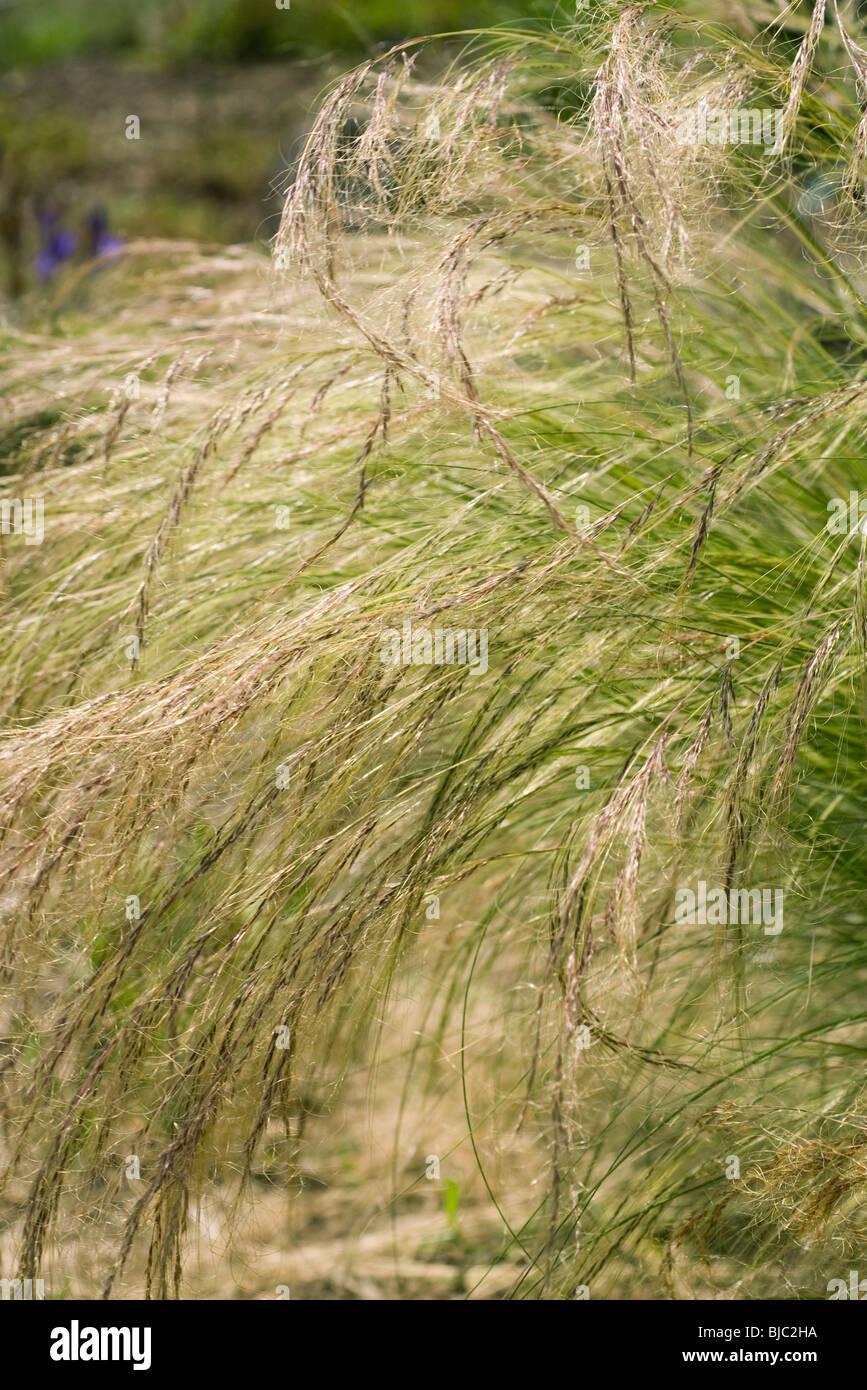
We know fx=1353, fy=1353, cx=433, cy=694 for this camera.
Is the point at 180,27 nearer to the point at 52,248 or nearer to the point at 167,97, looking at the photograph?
the point at 167,97

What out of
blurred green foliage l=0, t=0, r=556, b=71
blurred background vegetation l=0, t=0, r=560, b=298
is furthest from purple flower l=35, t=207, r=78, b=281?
blurred green foliage l=0, t=0, r=556, b=71

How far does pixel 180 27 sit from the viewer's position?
21.4 ft

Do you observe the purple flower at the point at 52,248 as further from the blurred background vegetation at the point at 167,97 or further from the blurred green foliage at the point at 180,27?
the blurred green foliage at the point at 180,27

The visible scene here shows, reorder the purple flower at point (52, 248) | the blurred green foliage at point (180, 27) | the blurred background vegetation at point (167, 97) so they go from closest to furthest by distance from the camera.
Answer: the purple flower at point (52, 248)
the blurred background vegetation at point (167, 97)
the blurred green foliage at point (180, 27)

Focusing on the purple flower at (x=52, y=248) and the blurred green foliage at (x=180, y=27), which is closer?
the purple flower at (x=52, y=248)

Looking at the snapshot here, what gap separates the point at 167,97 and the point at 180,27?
0.48 metres

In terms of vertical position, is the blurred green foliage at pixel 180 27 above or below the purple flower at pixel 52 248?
above

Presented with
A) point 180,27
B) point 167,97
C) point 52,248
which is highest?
point 180,27

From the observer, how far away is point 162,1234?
3.94 ft

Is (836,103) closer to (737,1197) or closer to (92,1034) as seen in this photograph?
(737,1197)

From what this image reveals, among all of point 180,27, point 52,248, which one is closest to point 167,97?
point 180,27

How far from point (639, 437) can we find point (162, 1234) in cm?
97

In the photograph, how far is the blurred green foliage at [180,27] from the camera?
230 inches

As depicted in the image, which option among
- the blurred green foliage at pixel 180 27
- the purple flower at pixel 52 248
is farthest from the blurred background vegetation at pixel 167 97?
the purple flower at pixel 52 248
